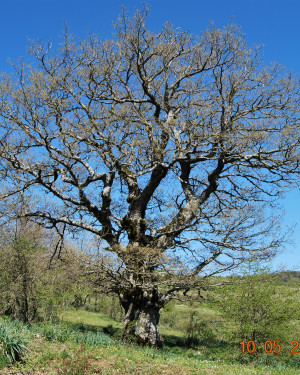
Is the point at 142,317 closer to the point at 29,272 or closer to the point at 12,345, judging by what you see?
the point at 29,272

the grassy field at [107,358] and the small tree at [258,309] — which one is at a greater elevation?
the small tree at [258,309]

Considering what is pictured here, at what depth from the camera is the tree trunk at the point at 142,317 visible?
36.0ft

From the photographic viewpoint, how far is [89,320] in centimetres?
2258

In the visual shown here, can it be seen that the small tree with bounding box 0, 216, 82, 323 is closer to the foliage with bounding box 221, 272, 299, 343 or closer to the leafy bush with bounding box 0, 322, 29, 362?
the leafy bush with bounding box 0, 322, 29, 362

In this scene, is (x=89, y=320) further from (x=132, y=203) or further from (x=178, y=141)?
(x=178, y=141)

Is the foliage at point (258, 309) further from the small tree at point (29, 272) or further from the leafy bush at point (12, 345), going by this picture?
the leafy bush at point (12, 345)

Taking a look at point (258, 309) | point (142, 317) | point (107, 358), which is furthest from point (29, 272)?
point (258, 309)

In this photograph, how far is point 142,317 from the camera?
442 inches

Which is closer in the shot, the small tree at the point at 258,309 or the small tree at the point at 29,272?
the small tree at the point at 258,309

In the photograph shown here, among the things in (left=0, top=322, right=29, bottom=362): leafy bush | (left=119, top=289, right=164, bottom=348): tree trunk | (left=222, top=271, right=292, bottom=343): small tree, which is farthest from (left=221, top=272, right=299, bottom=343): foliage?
(left=0, top=322, right=29, bottom=362): leafy bush

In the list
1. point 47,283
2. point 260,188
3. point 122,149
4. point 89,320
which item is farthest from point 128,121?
point 89,320

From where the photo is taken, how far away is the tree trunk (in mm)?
10961

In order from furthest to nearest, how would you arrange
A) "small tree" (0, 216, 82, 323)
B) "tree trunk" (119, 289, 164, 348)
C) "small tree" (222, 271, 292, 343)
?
1. "small tree" (0, 216, 82, 323)
2. "tree trunk" (119, 289, 164, 348)
3. "small tree" (222, 271, 292, 343)

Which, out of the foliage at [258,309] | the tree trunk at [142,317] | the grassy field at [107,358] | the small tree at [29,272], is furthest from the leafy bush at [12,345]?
the foliage at [258,309]
